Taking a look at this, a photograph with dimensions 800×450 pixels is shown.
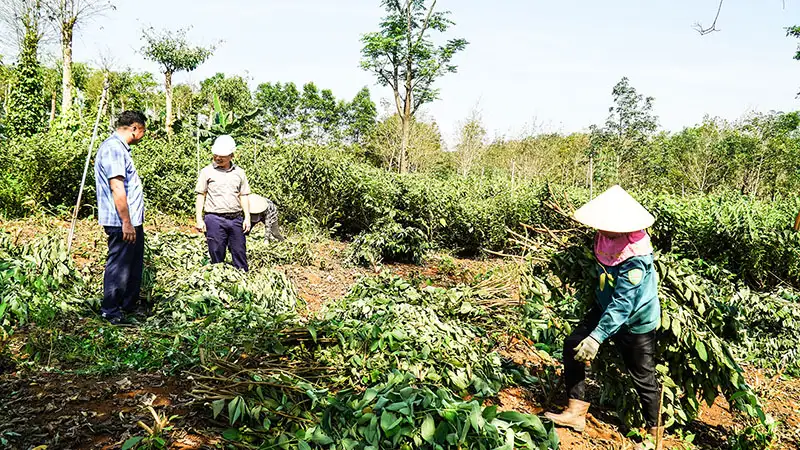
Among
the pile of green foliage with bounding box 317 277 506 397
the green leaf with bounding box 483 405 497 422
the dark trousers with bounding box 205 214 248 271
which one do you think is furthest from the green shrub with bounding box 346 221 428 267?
the green leaf with bounding box 483 405 497 422

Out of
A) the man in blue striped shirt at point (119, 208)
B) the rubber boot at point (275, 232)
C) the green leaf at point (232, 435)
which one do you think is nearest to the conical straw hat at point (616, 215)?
the green leaf at point (232, 435)

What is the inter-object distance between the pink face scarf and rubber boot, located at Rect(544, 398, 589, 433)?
0.86m

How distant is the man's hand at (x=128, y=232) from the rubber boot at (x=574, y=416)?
3301mm

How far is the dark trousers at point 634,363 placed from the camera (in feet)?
8.99

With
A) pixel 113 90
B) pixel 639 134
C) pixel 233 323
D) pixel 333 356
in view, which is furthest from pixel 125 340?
pixel 113 90

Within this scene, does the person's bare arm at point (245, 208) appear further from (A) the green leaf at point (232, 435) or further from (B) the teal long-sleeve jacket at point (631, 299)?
(B) the teal long-sleeve jacket at point (631, 299)

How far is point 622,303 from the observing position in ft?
8.47

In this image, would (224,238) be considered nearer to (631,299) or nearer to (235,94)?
(631,299)

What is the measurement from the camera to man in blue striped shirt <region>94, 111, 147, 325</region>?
3789 millimetres

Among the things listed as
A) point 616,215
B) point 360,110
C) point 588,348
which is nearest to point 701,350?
point 588,348

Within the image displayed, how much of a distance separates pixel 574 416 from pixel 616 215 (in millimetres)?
1207

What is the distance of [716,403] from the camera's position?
364cm

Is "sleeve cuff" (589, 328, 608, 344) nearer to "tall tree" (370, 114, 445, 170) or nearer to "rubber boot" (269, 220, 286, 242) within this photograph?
"rubber boot" (269, 220, 286, 242)

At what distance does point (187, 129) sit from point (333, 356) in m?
12.5
